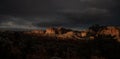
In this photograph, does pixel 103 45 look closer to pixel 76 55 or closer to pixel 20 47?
pixel 76 55

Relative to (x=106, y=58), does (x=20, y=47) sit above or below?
above

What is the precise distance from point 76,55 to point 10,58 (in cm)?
3376

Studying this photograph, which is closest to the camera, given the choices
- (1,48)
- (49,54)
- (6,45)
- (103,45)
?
(1,48)

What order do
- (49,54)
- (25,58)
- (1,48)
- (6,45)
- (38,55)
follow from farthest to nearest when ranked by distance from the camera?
1. (49,54)
2. (38,55)
3. (25,58)
4. (6,45)
5. (1,48)

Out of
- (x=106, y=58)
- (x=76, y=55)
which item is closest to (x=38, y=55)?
(x=76, y=55)

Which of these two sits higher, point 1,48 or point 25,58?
point 1,48

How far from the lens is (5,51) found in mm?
55500

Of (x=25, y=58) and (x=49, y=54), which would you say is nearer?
(x=25, y=58)

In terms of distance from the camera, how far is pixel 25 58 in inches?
2489

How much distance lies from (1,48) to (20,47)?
1165 cm

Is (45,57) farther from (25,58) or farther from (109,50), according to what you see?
(109,50)

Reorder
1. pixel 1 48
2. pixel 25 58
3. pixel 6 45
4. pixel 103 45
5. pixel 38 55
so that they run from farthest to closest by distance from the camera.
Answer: pixel 103 45 < pixel 38 55 < pixel 25 58 < pixel 6 45 < pixel 1 48

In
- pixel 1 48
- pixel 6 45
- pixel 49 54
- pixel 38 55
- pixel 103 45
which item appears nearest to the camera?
pixel 1 48

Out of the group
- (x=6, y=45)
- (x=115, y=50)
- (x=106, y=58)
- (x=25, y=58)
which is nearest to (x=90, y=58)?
(x=106, y=58)
